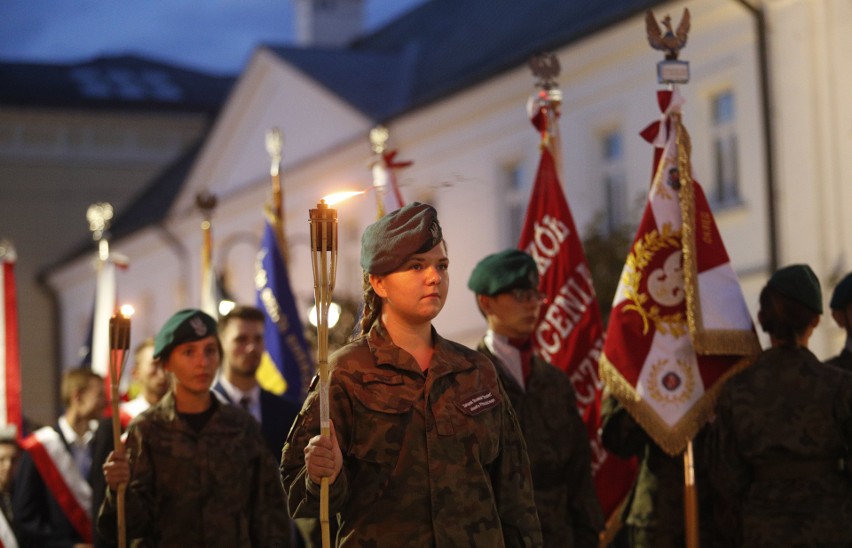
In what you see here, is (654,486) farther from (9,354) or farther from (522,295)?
(9,354)

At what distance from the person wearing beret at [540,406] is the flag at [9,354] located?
4.69 meters

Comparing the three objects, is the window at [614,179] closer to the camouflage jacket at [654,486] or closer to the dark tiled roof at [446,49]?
the dark tiled roof at [446,49]

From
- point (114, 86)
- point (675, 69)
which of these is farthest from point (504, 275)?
point (114, 86)

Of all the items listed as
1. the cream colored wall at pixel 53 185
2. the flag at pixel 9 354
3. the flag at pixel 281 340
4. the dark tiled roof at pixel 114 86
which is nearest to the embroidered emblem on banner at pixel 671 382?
the flag at pixel 281 340

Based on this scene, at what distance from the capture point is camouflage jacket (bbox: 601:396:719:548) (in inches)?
289

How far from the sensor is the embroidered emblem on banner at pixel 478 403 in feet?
16.3

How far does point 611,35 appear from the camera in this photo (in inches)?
868

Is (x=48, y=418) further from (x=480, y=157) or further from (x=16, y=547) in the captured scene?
(x=16, y=547)

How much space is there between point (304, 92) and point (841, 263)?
54.0ft

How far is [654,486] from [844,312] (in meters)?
1.21

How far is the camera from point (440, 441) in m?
4.90

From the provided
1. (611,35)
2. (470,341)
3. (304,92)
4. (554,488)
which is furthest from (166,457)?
(304,92)

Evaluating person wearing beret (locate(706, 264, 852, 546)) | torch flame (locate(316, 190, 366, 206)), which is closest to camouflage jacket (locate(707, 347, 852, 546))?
person wearing beret (locate(706, 264, 852, 546))

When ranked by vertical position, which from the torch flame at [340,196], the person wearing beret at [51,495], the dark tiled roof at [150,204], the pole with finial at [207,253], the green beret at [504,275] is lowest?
the person wearing beret at [51,495]
